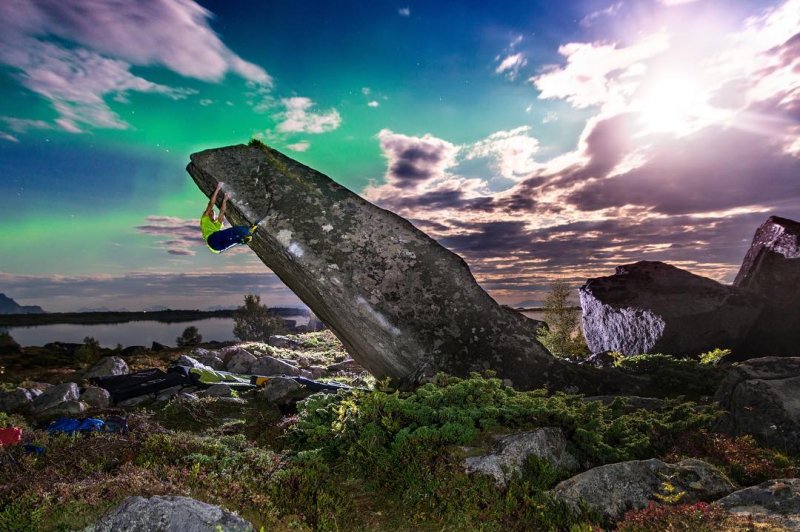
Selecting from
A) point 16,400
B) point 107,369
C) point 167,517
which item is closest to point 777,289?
point 167,517

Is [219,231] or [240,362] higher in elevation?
[219,231]

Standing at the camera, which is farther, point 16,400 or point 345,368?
point 345,368

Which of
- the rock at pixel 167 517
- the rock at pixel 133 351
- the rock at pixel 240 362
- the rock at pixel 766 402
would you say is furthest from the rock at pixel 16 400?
the rock at pixel 766 402

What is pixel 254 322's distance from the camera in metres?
40.9

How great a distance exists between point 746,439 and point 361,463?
18.4 feet

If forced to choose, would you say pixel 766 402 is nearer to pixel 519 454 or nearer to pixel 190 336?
pixel 519 454

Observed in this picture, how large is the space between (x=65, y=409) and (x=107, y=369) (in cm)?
577

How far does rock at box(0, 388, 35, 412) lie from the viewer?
1201 cm

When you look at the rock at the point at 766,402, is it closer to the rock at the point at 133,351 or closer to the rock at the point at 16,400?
the rock at the point at 16,400

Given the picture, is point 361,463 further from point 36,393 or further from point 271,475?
point 36,393

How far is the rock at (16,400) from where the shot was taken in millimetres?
12006

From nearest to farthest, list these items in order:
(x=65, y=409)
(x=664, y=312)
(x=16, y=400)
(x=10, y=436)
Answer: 1. (x=10, y=436)
2. (x=65, y=409)
3. (x=16, y=400)
4. (x=664, y=312)

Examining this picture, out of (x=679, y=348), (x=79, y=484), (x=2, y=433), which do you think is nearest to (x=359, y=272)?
(x=79, y=484)

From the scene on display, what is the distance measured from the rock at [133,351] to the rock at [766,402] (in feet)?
81.6
